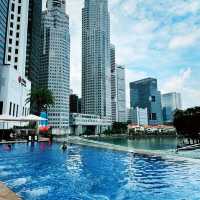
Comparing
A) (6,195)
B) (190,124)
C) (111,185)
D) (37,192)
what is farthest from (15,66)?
(6,195)

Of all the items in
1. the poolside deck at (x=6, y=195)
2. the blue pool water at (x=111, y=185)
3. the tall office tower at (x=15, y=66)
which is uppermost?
the tall office tower at (x=15, y=66)

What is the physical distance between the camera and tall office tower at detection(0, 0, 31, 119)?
68.9 meters

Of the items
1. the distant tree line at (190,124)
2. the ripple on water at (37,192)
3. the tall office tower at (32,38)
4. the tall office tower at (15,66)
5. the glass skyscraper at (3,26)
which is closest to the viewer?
the ripple on water at (37,192)

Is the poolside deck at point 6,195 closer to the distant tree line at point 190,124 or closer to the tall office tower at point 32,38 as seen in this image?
the distant tree line at point 190,124

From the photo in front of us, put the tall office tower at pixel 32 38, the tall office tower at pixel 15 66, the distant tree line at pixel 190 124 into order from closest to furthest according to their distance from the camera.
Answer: the distant tree line at pixel 190 124
the tall office tower at pixel 15 66
the tall office tower at pixel 32 38

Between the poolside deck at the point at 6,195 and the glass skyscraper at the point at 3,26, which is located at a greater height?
the glass skyscraper at the point at 3,26

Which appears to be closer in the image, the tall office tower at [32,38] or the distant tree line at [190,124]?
the distant tree line at [190,124]

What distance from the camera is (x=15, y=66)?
319 feet

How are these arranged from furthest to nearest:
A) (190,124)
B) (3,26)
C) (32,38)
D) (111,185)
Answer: (32,38) → (3,26) → (190,124) → (111,185)

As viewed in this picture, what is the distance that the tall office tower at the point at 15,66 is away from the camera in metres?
68.9

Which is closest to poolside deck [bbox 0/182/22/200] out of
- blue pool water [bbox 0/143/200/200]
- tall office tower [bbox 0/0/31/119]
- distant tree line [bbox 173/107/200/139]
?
blue pool water [bbox 0/143/200/200]

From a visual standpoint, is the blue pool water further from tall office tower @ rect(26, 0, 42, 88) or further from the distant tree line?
tall office tower @ rect(26, 0, 42, 88)

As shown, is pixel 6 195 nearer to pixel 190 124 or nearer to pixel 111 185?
pixel 111 185

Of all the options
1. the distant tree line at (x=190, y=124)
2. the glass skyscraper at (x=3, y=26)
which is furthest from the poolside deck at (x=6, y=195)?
the glass skyscraper at (x=3, y=26)
